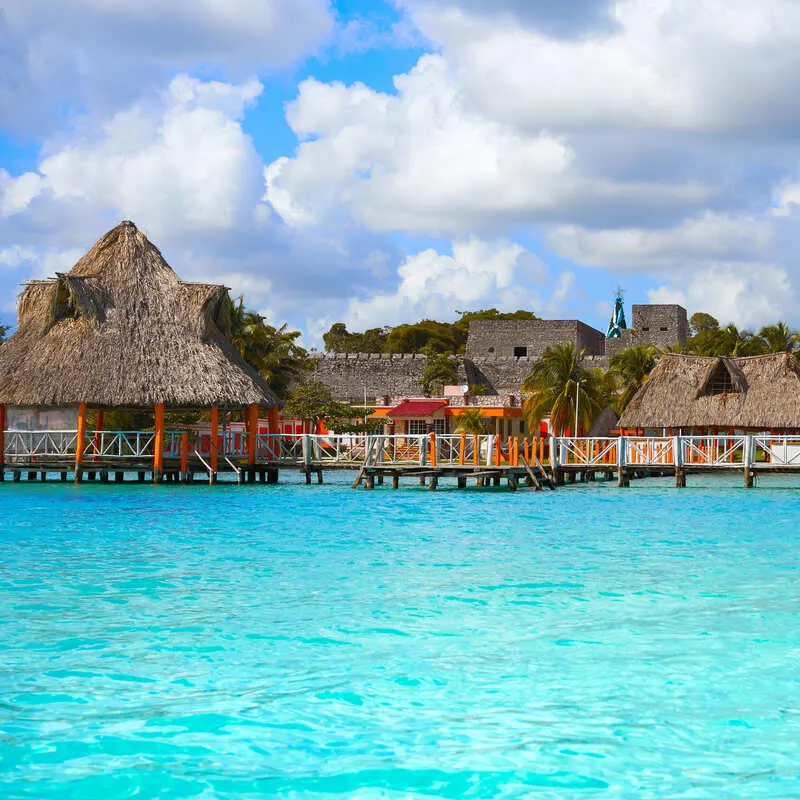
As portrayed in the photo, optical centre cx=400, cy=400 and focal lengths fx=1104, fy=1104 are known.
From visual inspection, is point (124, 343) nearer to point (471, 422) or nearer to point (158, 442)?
point (158, 442)

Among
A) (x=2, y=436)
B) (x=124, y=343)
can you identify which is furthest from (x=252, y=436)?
(x=2, y=436)

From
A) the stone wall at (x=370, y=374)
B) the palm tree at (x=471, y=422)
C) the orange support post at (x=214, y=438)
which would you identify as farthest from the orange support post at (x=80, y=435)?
the stone wall at (x=370, y=374)

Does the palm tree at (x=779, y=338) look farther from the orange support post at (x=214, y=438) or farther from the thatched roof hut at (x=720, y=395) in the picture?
the orange support post at (x=214, y=438)

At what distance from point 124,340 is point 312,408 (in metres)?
19.1

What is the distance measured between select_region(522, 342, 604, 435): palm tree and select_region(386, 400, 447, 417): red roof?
4451 mm

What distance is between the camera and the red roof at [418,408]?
165 ft

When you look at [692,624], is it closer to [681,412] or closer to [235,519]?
[235,519]

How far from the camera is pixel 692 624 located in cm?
988

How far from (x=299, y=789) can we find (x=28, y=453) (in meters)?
29.6

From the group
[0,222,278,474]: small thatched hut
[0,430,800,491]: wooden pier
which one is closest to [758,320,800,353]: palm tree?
[0,430,800,491]: wooden pier

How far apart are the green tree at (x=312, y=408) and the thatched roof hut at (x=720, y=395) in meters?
14.8

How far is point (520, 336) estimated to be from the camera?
229 feet

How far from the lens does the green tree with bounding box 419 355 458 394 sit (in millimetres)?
62375

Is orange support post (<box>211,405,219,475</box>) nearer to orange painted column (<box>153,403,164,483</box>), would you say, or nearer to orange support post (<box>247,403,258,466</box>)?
orange painted column (<box>153,403,164,483</box>)
